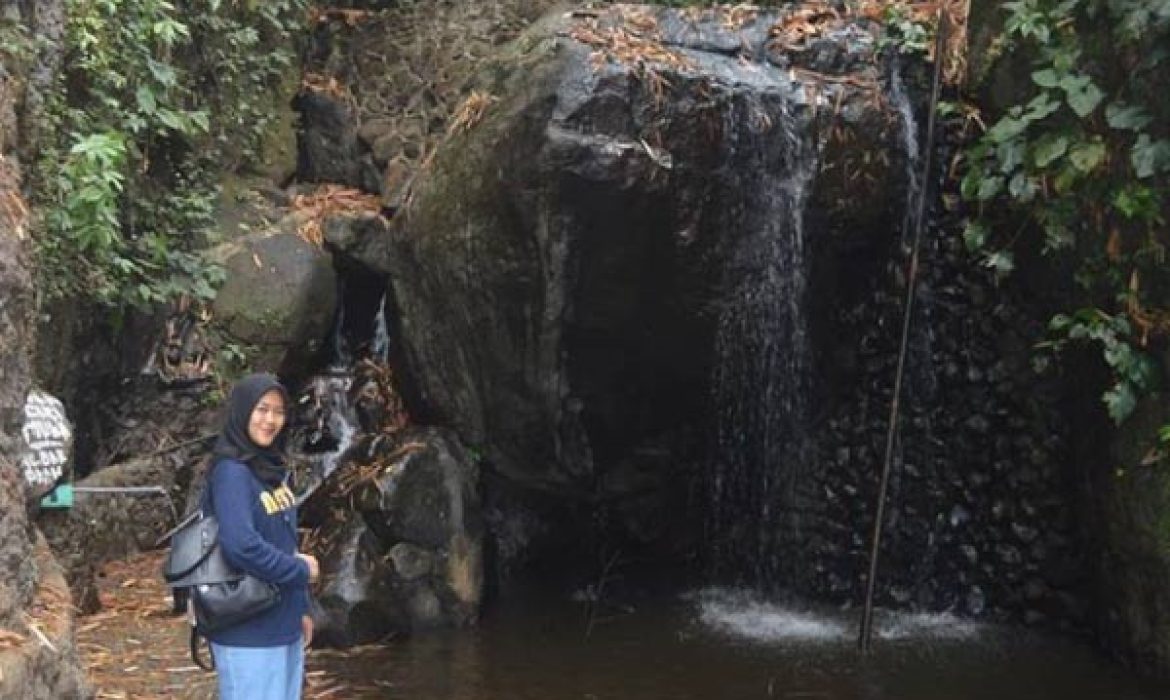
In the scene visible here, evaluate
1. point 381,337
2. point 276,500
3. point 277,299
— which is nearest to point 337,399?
point 381,337

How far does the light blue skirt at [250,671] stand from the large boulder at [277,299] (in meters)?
4.79

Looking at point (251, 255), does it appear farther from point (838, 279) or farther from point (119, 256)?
point (838, 279)

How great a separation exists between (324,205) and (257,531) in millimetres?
5651

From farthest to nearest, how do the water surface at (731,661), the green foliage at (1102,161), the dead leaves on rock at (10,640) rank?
the water surface at (731,661) < the green foliage at (1102,161) < the dead leaves on rock at (10,640)

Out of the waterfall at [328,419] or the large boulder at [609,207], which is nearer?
the large boulder at [609,207]

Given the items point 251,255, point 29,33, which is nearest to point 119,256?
point 251,255

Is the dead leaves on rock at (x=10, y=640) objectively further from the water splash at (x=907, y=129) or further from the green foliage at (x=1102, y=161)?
the water splash at (x=907, y=129)

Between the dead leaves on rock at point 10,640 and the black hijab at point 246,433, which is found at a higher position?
the black hijab at point 246,433

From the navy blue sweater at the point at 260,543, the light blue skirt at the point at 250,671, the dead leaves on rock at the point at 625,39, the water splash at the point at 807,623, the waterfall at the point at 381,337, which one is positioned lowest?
the water splash at the point at 807,623

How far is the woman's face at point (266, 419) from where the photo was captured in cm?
347

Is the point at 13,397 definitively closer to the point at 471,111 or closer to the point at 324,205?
the point at 471,111

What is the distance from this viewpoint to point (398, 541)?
701 cm

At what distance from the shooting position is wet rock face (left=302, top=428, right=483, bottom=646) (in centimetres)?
663

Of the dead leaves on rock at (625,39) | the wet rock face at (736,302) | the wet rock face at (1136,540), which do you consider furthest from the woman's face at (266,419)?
the wet rock face at (1136,540)
